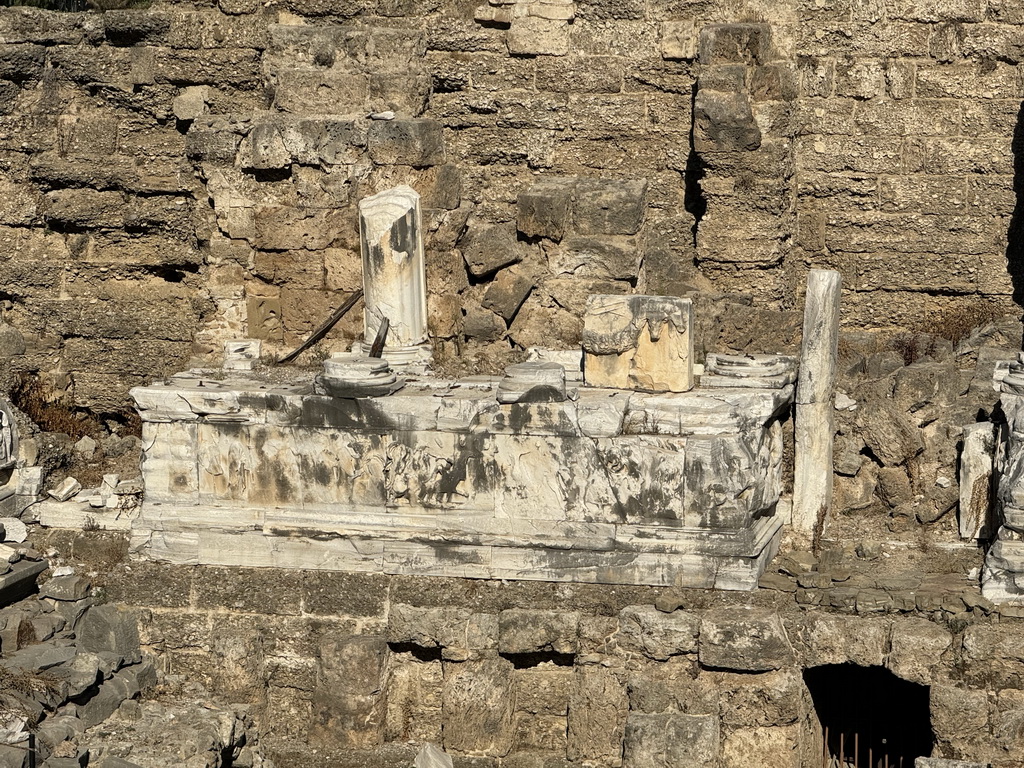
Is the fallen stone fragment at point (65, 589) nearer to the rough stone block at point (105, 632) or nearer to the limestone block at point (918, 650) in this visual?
the rough stone block at point (105, 632)

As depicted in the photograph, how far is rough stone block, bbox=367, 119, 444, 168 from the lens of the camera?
43.8ft

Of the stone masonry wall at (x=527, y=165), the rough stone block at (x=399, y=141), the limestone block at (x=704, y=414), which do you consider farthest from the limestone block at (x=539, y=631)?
the rough stone block at (x=399, y=141)

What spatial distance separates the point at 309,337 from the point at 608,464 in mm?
3093

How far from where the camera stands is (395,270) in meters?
12.5

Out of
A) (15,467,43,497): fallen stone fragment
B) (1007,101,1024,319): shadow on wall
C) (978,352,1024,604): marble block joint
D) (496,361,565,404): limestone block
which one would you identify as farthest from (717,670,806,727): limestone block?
(1007,101,1024,319): shadow on wall

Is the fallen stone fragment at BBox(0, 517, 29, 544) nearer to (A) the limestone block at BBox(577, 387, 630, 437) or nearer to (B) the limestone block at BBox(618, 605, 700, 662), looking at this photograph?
(A) the limestone block at BBox(577, 387, 630, 437)

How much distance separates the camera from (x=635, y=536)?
11.2m

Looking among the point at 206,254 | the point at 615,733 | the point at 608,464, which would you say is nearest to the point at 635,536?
the point at 608,464

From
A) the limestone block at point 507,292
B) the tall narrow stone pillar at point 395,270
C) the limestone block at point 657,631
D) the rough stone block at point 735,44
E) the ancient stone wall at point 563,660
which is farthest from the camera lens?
the rough stone block at point 735,44

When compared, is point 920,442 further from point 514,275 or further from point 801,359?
point 514,275

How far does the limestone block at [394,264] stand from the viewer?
1243 centimetres

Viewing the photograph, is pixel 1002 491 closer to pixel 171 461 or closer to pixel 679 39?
pixel 171 461

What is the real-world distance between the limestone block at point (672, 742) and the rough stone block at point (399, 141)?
4437mm

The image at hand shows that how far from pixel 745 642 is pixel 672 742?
713mm
